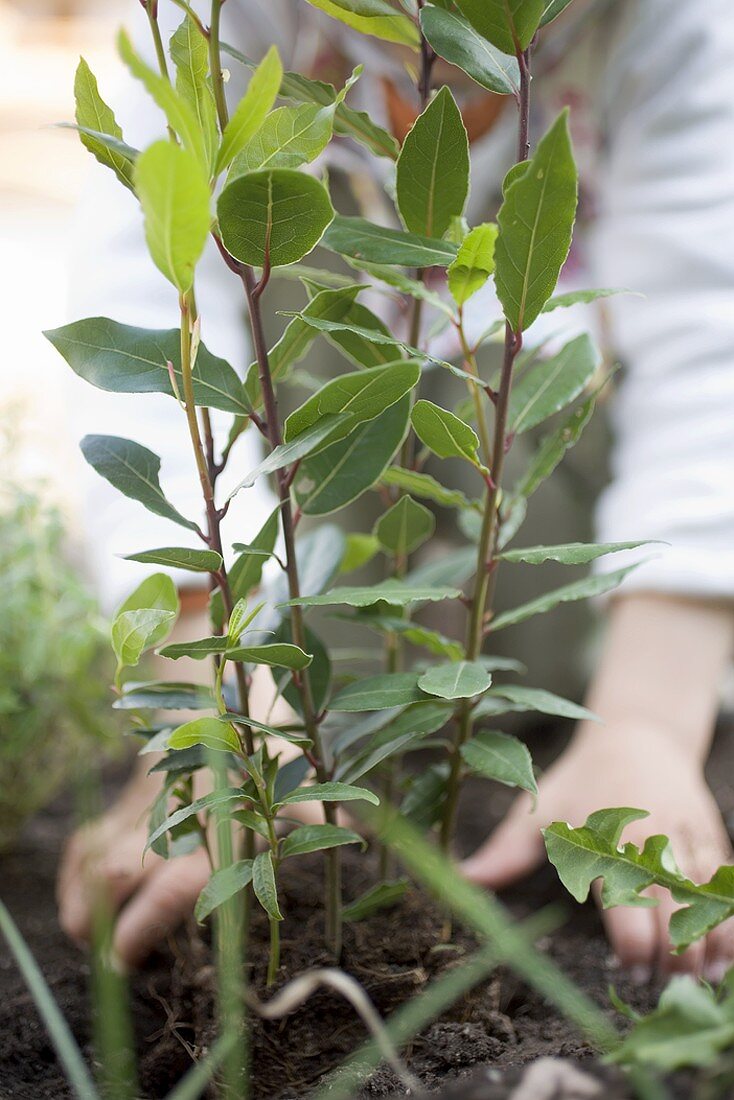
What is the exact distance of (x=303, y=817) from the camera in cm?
83

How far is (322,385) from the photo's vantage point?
479 mm

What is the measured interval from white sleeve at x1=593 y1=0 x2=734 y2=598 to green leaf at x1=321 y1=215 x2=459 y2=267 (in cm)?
62

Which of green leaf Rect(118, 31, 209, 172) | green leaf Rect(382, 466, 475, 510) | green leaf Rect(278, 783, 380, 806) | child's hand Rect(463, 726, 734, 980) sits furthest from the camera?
child's hand Rect(463, 726, 734, 980)

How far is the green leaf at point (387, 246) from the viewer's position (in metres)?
0.45

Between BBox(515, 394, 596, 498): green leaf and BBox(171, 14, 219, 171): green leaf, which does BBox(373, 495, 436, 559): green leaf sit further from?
BBox(171, 14, 219, 171): green leaf

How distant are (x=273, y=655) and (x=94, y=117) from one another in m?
0.27

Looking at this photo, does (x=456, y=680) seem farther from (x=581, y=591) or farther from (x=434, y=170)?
(x=434, y=170)

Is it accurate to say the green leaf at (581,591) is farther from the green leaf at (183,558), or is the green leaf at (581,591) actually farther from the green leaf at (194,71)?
the green leaf at (194,71)

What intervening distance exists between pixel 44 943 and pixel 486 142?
1.10m

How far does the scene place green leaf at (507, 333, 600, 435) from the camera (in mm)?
530

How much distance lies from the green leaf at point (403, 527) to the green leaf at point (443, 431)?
0.10 metres

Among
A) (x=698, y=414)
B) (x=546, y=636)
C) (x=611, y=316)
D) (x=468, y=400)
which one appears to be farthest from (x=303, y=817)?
(x=611, y=316)

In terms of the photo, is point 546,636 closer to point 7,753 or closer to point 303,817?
point 303,817

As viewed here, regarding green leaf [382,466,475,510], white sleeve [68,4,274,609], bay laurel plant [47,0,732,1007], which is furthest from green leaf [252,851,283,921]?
white sleeve [68,4,274,609]
